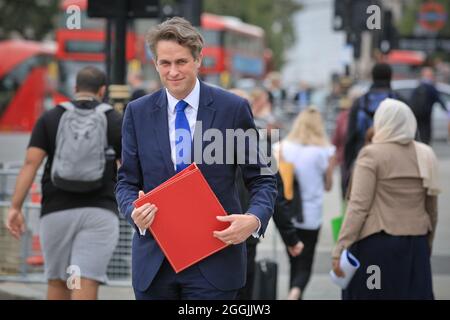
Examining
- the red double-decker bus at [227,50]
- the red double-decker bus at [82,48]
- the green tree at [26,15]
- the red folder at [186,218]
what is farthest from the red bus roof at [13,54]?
the red folder at [186,218]

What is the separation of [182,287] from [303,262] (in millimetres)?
4157

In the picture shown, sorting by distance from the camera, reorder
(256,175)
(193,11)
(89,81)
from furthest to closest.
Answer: (193,11) < (89,81) < (256,175)

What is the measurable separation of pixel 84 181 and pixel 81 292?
0.66 metres

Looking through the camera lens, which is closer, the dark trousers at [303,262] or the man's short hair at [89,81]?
the man's short hair at [89,81]

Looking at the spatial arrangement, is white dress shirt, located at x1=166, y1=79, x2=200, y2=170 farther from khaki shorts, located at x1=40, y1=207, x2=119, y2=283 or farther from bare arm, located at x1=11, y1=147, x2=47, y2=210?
bare arm, located at x1=11, y1=147, x2=47, y2=210

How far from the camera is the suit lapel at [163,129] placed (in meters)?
4.23

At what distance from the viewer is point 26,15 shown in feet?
154

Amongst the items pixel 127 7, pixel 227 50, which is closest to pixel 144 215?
pixel 127 7

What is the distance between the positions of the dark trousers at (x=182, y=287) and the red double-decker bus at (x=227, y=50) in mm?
29492

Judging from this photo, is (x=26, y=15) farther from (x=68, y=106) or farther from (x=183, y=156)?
(x=183, y=156)

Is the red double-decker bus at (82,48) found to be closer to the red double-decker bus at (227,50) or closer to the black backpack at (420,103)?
the red double-decker bus at (227,50)

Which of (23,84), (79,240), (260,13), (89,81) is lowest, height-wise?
(23,84)
